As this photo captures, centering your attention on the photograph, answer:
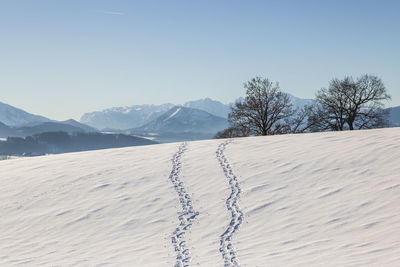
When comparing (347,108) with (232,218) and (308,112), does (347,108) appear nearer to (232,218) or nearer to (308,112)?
(308,112)

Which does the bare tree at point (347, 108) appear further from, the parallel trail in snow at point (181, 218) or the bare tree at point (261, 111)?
the parallel trail in snow at point (181, 218)

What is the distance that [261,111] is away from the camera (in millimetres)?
36719

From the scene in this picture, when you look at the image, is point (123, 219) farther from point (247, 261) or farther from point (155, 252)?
point (247, 261)

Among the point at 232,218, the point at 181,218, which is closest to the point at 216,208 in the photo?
the point at 232,218

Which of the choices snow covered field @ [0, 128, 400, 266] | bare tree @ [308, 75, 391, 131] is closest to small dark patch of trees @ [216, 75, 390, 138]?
bare tree @ [308, 75, 391, 131]

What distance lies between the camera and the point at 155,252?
33.7 feet

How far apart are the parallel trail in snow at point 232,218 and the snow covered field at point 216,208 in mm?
45

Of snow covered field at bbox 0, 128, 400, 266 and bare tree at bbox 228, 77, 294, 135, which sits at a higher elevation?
bare tree at bbox 228, 77, 294, 135

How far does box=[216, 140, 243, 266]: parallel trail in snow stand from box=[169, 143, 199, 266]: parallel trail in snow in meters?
1.08

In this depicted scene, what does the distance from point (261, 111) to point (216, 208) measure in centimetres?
2485

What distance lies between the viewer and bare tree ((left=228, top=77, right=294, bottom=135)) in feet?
119

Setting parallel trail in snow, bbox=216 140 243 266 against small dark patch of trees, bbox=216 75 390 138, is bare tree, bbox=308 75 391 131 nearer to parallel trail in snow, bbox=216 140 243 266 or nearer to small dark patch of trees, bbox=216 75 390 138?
small dark patch of trees, bbox=216 75 390 138

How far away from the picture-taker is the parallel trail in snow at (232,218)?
31.3 feet

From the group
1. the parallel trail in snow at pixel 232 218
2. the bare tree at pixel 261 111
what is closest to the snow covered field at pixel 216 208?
the parallel trail in snow at pixel 232 218
